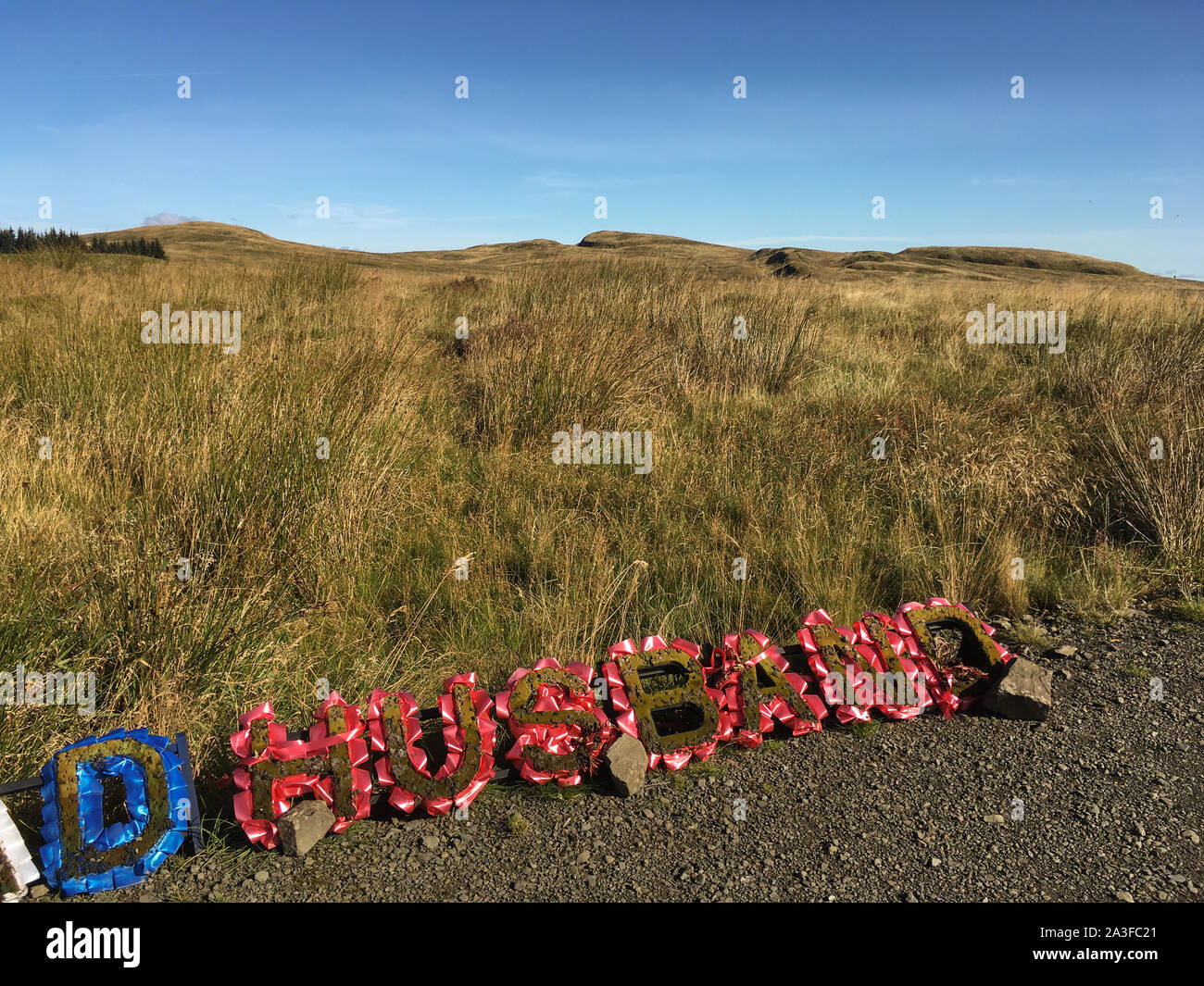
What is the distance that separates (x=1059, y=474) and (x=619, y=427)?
3.19 metres

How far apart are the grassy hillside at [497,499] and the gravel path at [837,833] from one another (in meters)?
0.74

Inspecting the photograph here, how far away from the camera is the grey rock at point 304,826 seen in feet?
7.28

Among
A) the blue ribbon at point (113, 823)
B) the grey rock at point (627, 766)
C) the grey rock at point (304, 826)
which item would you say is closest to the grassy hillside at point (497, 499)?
the blue ribbon at point (113, 823)

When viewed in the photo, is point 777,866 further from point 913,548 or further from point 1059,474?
point 1059,474

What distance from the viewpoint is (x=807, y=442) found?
5.69m

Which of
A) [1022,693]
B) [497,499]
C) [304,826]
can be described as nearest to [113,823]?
[304,826]

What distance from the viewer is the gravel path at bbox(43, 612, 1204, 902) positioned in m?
2.11

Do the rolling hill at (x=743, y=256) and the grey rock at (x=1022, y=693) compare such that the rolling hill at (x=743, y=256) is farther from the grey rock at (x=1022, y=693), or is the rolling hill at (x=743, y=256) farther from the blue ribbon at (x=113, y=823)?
the blue ribbon at (x=113, y=823)

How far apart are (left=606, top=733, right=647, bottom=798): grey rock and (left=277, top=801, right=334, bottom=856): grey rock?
35.6 inches

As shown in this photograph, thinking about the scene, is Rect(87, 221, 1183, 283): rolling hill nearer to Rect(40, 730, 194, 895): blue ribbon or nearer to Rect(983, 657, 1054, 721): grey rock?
Rect(983, 657, 1054, 721): grey rock

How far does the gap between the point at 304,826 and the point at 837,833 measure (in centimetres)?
161

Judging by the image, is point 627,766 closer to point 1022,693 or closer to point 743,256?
point 1022,693

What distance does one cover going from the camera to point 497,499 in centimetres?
482
